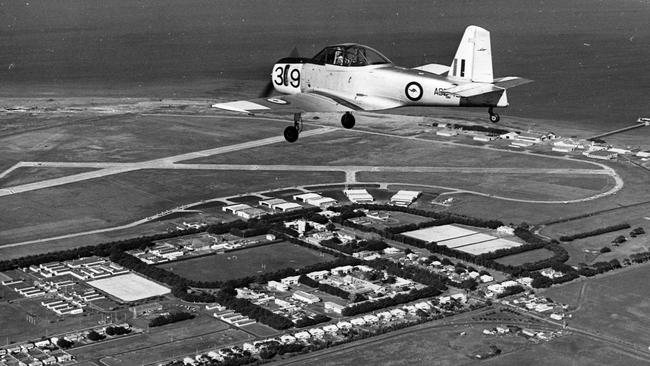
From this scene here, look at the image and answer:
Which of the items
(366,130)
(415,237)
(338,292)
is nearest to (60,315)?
(338,292)

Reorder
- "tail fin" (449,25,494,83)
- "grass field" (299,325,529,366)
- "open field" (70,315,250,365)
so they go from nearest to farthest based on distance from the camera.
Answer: "open field" (70,315,250,365), "grass field" (299,325,529,366), "tail fin" (449,25,494,83)

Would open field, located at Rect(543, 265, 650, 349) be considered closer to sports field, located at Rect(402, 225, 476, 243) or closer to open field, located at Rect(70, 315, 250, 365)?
sports field, located at Rect(402, 225, 476, 243)

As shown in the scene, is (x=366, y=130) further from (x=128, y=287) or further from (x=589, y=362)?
(x=589, y=362)

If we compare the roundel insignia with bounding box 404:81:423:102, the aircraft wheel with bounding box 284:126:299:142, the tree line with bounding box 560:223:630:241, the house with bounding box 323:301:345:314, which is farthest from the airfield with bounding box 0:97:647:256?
the house with bounding box 323:301:345:314

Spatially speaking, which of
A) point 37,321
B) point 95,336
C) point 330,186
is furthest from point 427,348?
point 330,186

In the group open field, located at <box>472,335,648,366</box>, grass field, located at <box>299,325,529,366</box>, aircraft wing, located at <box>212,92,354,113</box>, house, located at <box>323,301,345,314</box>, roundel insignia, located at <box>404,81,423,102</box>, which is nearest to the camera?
grass field, located at <box>299,325,529,366</box>

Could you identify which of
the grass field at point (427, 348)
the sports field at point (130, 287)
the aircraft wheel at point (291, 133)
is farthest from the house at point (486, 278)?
the sports field at point (130, 287)
